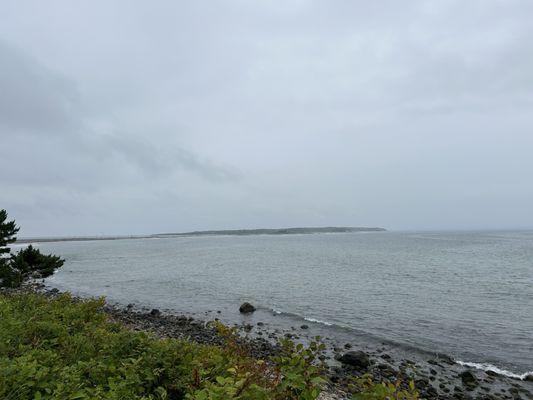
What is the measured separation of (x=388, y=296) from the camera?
1385 inches

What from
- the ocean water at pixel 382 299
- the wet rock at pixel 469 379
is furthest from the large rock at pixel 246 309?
A: the wet rock at pixel 469 379

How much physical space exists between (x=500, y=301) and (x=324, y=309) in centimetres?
1818

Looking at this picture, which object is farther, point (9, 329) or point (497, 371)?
point (497, 371)

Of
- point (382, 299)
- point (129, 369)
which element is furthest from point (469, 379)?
point (382, 299)

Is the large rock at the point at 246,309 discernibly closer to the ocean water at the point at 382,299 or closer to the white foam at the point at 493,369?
the ocean water at the point at 382,299

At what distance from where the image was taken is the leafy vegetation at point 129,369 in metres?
5.95

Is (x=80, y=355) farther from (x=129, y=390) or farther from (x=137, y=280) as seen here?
(x=137, y=280)

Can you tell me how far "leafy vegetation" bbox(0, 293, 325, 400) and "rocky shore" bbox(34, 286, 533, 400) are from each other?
3157 mm

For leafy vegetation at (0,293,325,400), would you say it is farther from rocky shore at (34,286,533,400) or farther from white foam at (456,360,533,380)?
white foam at (456,360,533,380)

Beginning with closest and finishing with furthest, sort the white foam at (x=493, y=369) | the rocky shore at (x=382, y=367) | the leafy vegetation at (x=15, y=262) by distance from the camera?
the rocky shore at (x=382, y=367) → the white foam at (x=493, y=369) → the leafy vegetation at (x=15, y=262)

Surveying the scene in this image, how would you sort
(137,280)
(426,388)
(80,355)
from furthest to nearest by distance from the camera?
1. (137,280)
2. (426,388)
3. (80,355)

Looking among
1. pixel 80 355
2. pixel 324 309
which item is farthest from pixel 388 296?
pixel 80 355

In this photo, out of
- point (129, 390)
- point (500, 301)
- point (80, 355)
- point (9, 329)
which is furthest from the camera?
point (500, 301)

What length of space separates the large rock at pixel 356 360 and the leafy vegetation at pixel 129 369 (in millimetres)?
9109
